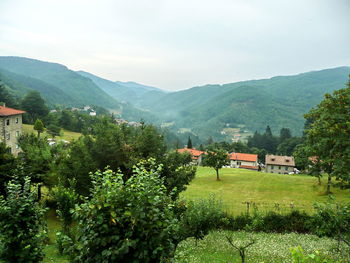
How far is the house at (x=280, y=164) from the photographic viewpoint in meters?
92.4

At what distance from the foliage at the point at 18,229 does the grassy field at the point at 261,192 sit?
911 inches

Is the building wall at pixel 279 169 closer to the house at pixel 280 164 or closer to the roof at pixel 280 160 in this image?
the house at pixel 280 164

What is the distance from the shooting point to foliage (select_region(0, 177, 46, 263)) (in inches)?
328

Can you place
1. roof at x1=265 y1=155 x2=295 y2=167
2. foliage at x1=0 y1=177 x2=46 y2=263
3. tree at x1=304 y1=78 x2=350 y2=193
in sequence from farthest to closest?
roof at x1=265 y1=155 x2=295 y2=167 < tree at x1=304 y1=78 x2=350 y2=193 < foliage at x1=0 y1=177 x2=46 y2=263

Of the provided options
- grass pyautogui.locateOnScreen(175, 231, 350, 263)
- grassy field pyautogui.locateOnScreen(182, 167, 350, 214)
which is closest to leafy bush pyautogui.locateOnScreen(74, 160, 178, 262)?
grass pyautogui.locateOnScreen(175, 231, 350, 263)

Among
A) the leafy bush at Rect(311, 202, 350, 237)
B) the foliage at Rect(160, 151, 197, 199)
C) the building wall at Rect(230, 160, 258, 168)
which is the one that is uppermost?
the foliage at Rect(160, 151, 197, 199)

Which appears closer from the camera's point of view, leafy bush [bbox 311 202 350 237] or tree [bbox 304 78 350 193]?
leafy bush [bbox 311 202 350 237]

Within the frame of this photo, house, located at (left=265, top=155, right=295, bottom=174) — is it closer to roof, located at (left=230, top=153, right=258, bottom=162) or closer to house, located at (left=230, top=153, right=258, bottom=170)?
house, located at (left=230, top=153, right=258, bottom=170)

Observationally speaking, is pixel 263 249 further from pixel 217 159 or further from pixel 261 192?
pixel 217 159

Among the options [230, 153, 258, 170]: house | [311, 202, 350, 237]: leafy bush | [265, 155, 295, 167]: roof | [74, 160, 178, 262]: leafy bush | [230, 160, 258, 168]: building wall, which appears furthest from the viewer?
[230, 160, 258, 168]: building wall

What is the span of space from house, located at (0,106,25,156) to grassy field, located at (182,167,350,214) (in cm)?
3653

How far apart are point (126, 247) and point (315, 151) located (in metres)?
30.4

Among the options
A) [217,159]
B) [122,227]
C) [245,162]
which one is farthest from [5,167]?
[245,162]

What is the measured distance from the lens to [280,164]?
92625 mm
